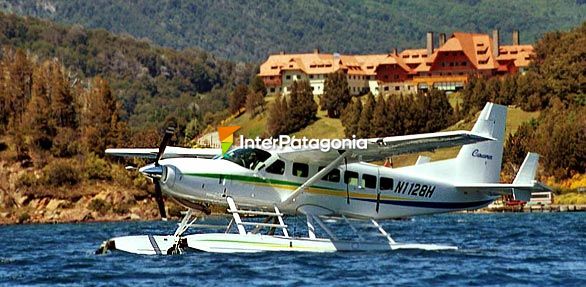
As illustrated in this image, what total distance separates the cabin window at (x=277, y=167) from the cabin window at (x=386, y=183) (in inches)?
115

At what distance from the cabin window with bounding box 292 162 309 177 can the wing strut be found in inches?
13.5

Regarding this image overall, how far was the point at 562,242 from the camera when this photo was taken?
3906cm

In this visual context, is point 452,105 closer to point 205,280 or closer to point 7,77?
point 7,77

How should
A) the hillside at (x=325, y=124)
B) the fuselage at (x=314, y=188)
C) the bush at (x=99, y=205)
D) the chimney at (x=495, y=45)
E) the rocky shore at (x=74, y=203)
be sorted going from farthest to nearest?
1. the chimney at (x=495, y=45)
2. the hillside at (x=325, y=124)
3. the bush at (x=99, y=205)
4. the rocky shore at (x=74, y=203)
5. the fuselage at (x=314, y=188)

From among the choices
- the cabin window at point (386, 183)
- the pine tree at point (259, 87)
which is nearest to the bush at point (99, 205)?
the cabin window at point (386, 183)

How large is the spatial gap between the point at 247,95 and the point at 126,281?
120m

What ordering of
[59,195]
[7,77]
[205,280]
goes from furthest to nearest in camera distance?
[7,77]
[59,195]
[205,280]

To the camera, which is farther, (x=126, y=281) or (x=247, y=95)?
(x=247, y=95)

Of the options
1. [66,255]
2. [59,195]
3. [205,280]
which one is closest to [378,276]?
[205,280]

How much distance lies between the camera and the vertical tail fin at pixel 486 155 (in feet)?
115

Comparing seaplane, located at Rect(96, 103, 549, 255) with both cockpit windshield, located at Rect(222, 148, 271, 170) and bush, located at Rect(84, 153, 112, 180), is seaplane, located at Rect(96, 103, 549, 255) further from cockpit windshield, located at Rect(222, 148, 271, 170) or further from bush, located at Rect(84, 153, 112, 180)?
bush, located at Rect(84, 153, 112, 180)

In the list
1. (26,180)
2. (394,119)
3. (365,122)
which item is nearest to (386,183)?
(26,180)

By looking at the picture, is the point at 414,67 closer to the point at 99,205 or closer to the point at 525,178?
the point at 99,205

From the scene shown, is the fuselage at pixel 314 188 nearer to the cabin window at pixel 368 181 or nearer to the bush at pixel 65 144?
the cabin window at pixel 368 181
